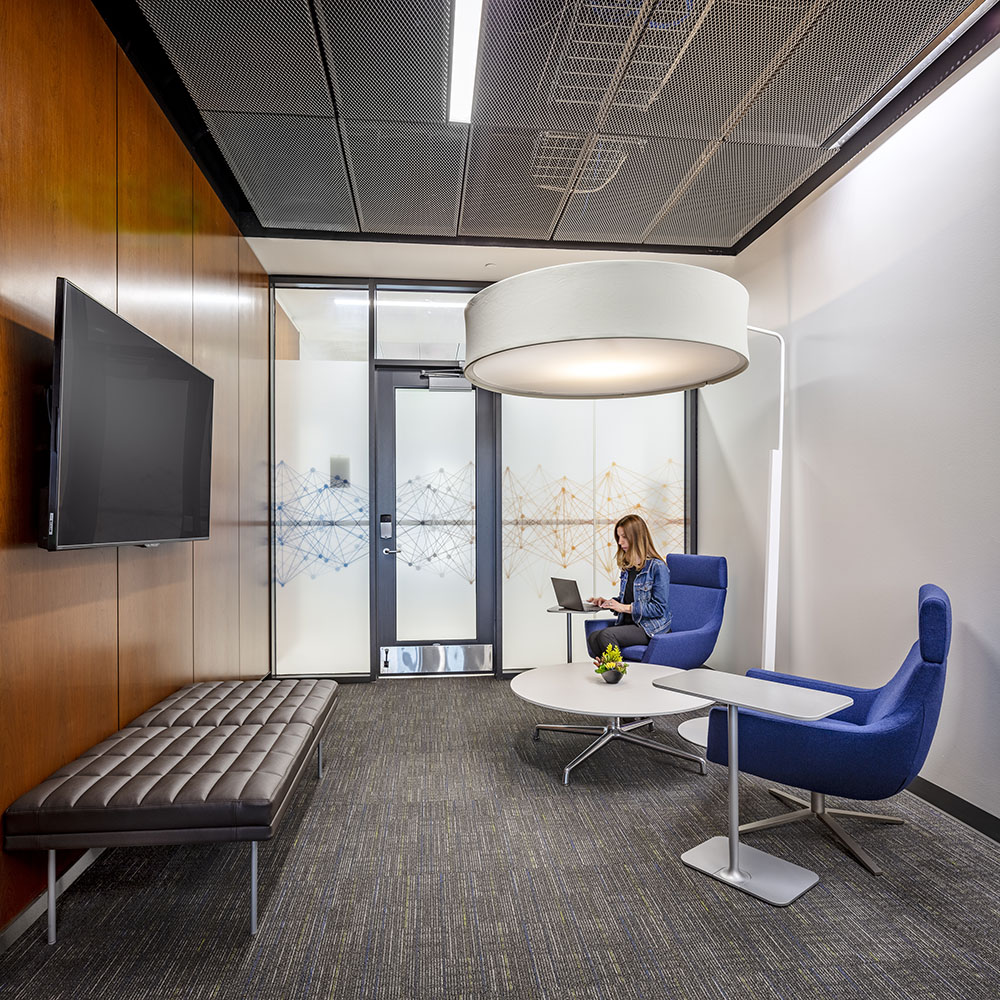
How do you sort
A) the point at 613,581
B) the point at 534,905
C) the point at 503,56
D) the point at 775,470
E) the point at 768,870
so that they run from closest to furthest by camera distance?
the point at 534,905 → the point at 768,870 → the point at 503,56 → the point at 775,470 → the point at 613,581

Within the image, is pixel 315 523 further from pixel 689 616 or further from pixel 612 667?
pixel 689 616

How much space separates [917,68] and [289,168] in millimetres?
2956

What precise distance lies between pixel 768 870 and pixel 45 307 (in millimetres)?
3000

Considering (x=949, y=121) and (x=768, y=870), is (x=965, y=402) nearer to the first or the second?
(x=949, y=121)

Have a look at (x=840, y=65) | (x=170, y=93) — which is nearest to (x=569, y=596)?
(x=840, y=65)

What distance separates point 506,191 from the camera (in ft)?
12.5

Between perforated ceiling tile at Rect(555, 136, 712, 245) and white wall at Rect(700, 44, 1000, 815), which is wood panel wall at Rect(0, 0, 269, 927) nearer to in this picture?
perforated ceiling tile at Rect(555, 136, 712, 245)

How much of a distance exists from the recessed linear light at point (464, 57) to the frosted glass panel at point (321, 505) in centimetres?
230

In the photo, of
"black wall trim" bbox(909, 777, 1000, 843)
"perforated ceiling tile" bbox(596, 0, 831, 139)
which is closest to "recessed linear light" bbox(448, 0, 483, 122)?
"perforated ceiling tile" bbox(596, 0, 831, 139)

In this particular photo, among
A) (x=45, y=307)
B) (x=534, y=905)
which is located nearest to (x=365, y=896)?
(x=534, y=905)

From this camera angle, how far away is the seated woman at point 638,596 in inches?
159

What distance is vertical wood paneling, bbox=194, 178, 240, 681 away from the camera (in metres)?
3.46

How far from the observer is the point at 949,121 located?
9.29 feet

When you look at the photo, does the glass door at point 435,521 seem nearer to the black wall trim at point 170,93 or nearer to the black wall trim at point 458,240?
the black wall trim at point 458,240
